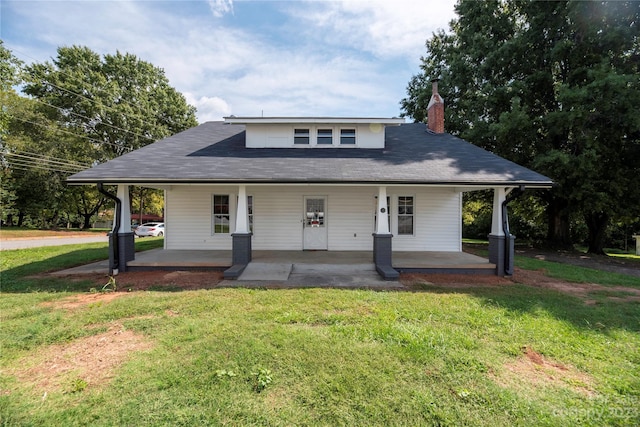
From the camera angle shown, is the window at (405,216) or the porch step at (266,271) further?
the window at (405,216)

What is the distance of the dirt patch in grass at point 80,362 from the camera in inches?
123

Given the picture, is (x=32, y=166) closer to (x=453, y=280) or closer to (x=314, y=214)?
(x=314, y=214)

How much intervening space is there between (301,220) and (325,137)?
3.43 metres

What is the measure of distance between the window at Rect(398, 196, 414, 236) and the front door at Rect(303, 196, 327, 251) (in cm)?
295

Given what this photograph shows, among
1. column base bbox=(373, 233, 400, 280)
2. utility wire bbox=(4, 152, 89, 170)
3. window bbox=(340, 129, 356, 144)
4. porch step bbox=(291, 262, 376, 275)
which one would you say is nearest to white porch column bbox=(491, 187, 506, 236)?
column base bbox=(373, 233, 400, 280)

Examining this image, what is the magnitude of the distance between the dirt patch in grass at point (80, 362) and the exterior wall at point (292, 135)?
27.0ft

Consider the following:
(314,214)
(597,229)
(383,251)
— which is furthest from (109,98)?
(597,229)

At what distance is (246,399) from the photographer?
2.84 m

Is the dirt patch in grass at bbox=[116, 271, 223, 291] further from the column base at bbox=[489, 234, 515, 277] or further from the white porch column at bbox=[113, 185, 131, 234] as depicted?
the column base at bbox=[489, 234, 515, 277]

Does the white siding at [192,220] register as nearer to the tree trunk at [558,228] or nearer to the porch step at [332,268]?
the porch step at [332,268]

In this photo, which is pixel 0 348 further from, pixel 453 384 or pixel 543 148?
pixel 543 148

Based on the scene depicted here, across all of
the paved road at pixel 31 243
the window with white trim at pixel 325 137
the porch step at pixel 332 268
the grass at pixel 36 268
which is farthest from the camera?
the paved road at pixel 31 243

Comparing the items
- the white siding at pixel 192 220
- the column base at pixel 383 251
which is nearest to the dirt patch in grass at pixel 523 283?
the column base at pixel 383 251

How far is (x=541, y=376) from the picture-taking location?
Result: 330 centimetres
